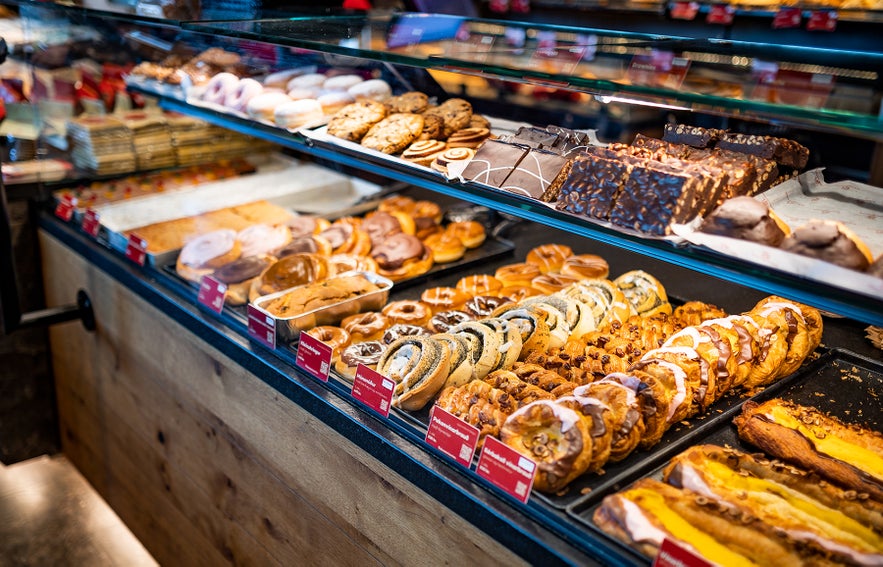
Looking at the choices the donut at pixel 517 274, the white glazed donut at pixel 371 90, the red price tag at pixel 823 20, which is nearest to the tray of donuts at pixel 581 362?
the donut at pixel 517 274

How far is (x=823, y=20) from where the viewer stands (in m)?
4.70

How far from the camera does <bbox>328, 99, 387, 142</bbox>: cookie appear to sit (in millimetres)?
2789

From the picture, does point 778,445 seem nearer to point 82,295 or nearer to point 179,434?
point 179,434

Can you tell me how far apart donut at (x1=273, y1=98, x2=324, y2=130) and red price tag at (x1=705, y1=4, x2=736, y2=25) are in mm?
3337

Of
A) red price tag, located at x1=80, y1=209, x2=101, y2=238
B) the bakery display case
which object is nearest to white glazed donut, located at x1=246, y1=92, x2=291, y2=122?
the bakery display case

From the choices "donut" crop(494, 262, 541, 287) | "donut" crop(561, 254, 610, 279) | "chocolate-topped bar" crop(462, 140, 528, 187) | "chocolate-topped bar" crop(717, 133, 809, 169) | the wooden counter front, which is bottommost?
the wooden counter front

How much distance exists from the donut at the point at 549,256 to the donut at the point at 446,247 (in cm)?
31

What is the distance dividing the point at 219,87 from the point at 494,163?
1576 millimetres

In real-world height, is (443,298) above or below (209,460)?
above

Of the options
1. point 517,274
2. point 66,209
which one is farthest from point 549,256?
point 66,209

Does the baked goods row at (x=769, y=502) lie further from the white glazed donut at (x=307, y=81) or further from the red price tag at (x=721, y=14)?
the red price tag at (x=721, y=14)

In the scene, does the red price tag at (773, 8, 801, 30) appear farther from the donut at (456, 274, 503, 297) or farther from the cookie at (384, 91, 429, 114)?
the donut at (456, 274, 503, 297)

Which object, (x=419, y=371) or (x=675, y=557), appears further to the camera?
(x=419, y=371)

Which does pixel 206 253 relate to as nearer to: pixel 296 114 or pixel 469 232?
pixel 296 114
